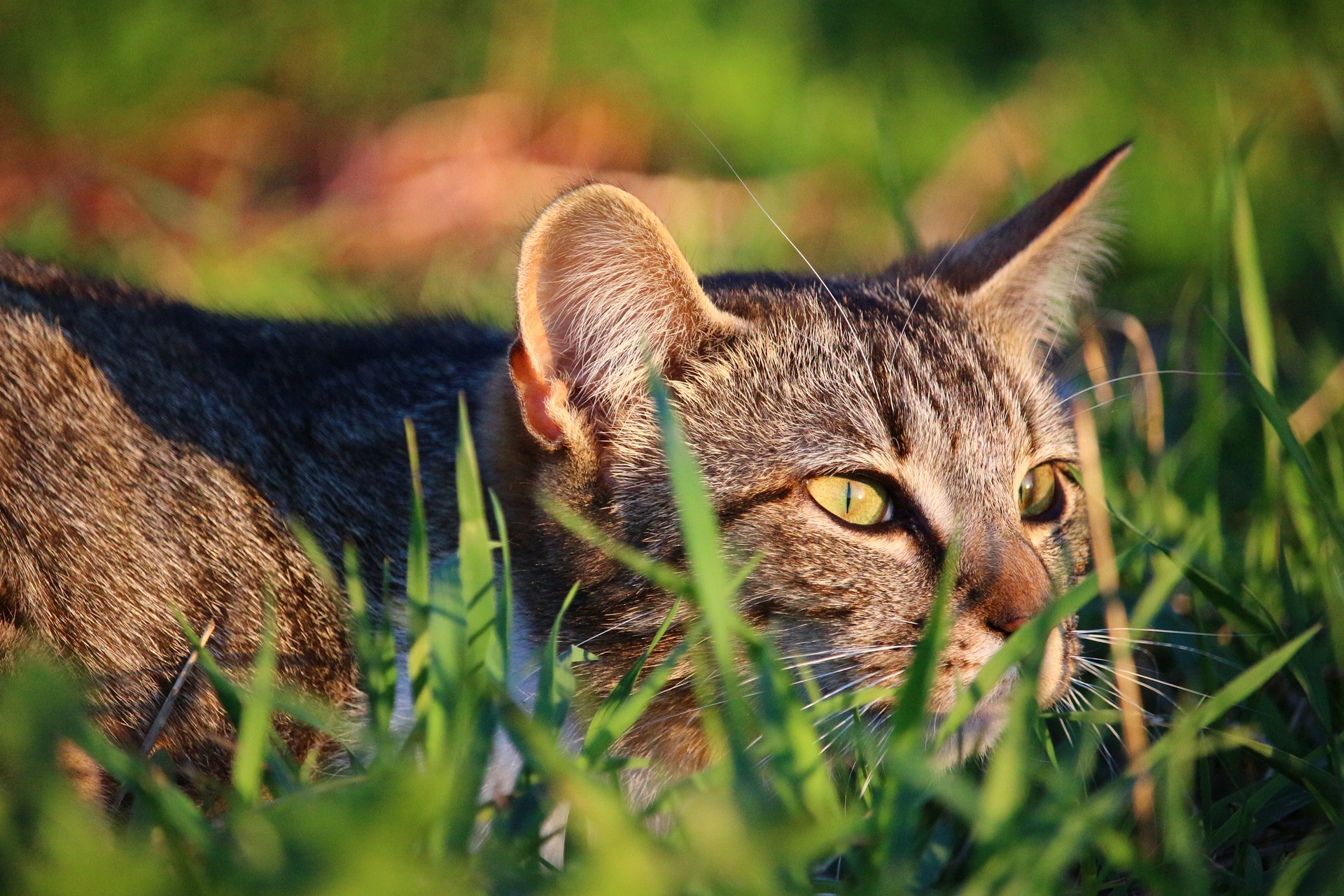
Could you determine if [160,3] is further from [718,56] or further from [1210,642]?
[1210,642]

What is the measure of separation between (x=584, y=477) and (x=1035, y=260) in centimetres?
130

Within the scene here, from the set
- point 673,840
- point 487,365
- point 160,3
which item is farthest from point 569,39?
point 673,840

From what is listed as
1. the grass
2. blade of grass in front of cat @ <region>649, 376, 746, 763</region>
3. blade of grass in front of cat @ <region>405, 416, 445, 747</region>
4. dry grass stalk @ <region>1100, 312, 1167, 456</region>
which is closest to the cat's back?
the grass

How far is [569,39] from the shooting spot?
6.22m

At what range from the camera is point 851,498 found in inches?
82.1

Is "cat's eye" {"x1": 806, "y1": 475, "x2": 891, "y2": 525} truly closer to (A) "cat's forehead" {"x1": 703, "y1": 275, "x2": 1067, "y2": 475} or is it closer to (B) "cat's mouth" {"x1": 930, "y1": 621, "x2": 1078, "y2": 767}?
(A) "cat's forehead" {"x1": 703, "y1": 275, "x2": 1067, "y2": 475}

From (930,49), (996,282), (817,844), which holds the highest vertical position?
(930,49)

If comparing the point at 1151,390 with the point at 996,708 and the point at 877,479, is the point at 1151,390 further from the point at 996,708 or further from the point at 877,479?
the point at 996,708

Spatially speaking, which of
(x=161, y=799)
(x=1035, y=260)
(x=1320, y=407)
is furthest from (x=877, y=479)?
(x=1320, y=407)

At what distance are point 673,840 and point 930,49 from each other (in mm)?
6197

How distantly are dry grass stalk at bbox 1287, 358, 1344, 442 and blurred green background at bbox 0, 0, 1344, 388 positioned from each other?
5.98ft

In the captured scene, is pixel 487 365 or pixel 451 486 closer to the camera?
pixel 451 486

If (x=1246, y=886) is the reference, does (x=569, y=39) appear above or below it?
above

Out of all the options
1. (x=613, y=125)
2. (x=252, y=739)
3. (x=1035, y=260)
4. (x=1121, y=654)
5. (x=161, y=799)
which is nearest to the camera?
(x=161, y=799)
